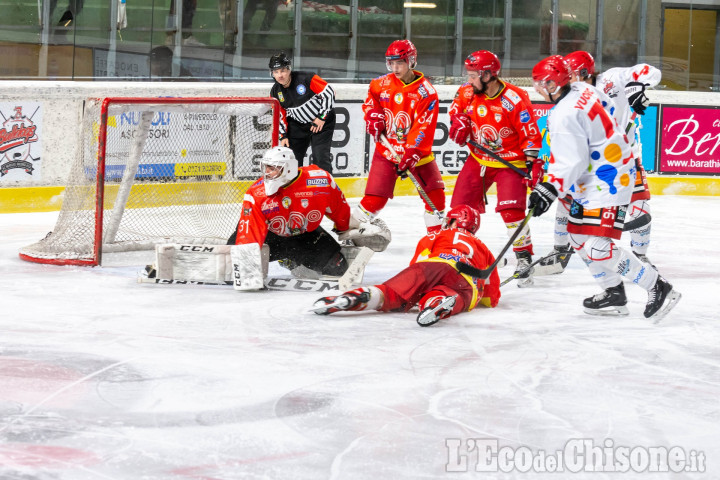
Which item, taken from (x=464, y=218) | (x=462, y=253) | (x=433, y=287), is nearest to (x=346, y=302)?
(x=433, y=287)

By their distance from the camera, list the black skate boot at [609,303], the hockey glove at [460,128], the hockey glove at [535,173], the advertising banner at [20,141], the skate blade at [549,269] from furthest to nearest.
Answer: the advertising banner at [20,141], the skate blade at [549,269], the hockey glove at [460,128], the hockey glove at [535,173], the black skate boot at [609,303]

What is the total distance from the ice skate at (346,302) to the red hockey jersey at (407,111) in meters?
1.56

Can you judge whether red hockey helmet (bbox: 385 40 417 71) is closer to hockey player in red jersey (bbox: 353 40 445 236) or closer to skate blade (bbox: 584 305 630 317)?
hockey player in red jersey (bbox: 353 40 445 236)

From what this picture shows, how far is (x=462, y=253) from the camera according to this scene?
4.52 metres

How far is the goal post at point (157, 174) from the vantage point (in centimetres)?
579

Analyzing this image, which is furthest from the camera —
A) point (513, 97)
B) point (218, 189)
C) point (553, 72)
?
point (218, 189)

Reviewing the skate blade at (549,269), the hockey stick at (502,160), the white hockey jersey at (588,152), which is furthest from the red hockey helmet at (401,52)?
the white hockey jersey at (588,152)

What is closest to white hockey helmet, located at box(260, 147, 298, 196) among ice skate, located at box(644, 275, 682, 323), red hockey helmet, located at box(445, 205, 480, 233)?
red hockey helmet, located at box(445, 205, 480, 233)

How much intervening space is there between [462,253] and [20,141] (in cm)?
412

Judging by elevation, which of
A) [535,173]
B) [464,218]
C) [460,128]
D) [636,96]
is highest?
[636,96]

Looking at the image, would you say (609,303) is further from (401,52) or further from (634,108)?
(401,52)

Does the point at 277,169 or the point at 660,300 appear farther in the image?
the point at 277,169

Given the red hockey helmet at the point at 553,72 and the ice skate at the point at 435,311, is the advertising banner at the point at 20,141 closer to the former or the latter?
the ice skate at the point at 435,311

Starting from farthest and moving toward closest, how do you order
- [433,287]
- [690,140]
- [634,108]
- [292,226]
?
[690,140], [634,108], [292,226], [433,287]
